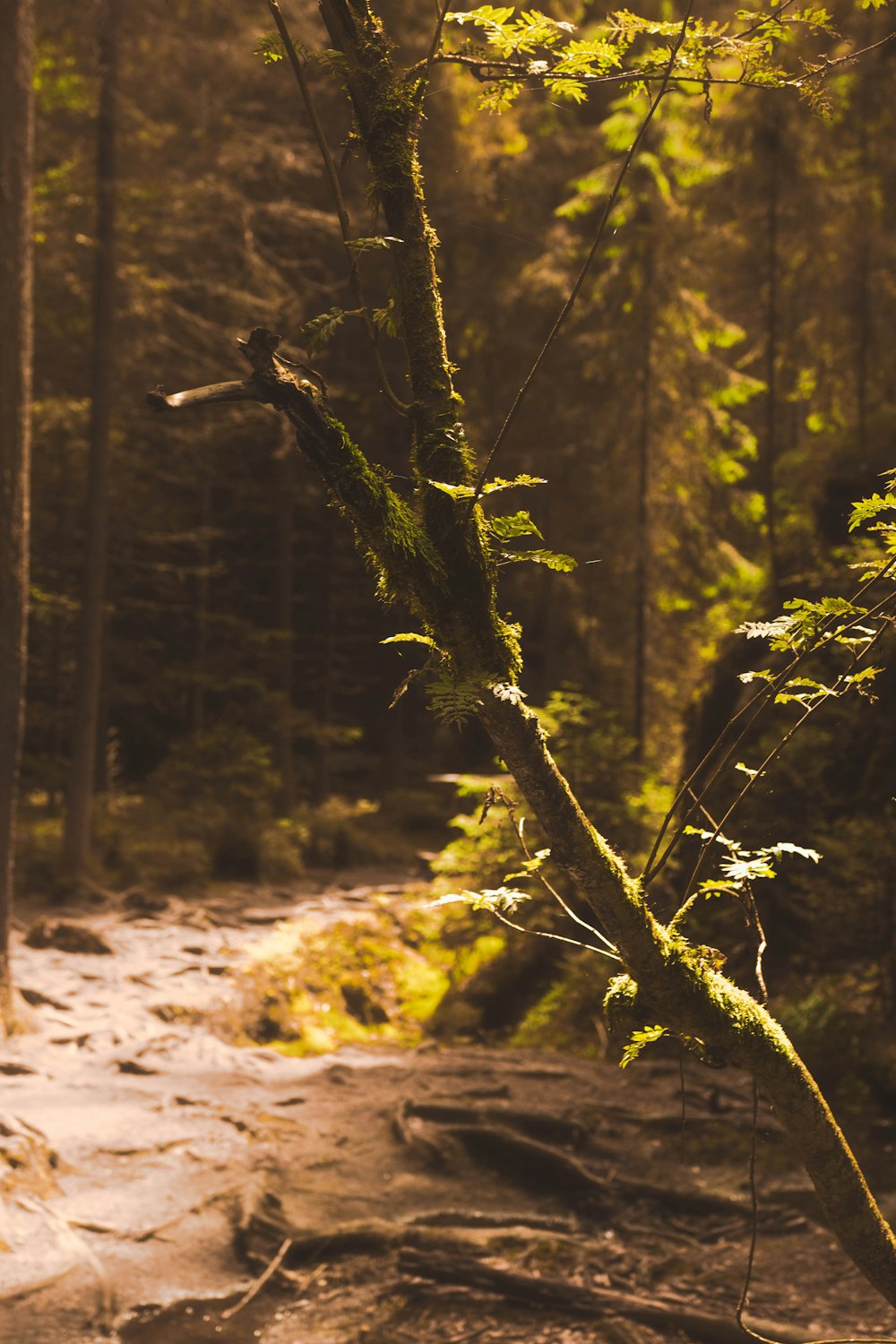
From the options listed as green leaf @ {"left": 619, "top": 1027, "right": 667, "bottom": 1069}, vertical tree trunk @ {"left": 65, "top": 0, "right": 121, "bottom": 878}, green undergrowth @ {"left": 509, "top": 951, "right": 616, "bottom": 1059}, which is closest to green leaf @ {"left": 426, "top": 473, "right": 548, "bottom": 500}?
green leaf @ {"left": 619, "top": 1027, "right": 667, "bottom": 1069}

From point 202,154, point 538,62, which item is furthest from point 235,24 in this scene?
point 538,62

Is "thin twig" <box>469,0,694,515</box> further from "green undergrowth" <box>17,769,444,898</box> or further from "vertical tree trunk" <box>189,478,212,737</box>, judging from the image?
"vertical tree trunk" <box>189,478,212,737</box>

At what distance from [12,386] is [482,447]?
10560 millimetres

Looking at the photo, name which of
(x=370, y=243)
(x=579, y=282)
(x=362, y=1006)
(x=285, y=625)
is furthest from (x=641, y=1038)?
(x=285, y=625)

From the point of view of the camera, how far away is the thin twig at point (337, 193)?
176cm

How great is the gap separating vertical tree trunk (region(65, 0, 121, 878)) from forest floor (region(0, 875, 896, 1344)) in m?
5.22

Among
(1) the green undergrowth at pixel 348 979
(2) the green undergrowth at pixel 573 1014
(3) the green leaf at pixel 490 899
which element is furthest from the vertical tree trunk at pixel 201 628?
(3) the green leaf at pixel 490 899

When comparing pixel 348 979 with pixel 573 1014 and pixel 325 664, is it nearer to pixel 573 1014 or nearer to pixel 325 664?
pixel 573 1014

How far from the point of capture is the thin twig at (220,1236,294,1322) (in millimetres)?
4711

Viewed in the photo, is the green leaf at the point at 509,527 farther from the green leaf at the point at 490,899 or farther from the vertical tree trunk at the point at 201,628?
the vertical tree trunk at the point at 201,628

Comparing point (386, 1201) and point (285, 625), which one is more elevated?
point (285, 625)

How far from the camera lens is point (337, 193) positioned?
1801 mm

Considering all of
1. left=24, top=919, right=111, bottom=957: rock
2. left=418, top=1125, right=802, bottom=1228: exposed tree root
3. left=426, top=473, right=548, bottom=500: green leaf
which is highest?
left=426, top=473, right=548, bottom=500: green leaf

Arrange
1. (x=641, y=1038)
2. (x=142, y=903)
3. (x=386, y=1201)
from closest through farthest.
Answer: (x=641, y=1038)
(x=386, y=1201)
(x=142, y=903)
